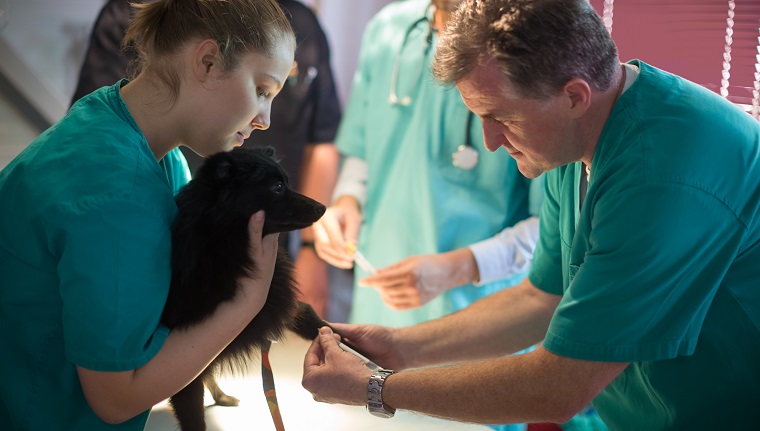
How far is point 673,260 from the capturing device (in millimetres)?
925

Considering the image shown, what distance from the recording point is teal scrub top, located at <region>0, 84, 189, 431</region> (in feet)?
2.85

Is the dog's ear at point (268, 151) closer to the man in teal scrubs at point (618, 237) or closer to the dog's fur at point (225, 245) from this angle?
the dog's fur at point (225, 245)

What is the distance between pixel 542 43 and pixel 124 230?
61 centimetres

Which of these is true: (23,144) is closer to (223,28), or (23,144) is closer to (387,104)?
(387,104)

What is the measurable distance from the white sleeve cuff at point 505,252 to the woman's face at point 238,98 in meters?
0.80

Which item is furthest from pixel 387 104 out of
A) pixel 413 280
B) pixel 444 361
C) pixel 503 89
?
pixel 503 89

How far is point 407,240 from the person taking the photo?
2.00 metres

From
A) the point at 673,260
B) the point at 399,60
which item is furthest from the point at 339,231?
the point at 673,260

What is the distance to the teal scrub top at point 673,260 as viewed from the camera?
93 cm

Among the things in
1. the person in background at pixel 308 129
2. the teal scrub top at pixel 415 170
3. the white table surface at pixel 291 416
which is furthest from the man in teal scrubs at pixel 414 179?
the white table surface at pixel 291 416

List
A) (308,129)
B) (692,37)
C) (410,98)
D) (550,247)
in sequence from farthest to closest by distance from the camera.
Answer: (308,129), (410,98), (692,37), (550,247)

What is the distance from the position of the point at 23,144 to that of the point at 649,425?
1.98 metres

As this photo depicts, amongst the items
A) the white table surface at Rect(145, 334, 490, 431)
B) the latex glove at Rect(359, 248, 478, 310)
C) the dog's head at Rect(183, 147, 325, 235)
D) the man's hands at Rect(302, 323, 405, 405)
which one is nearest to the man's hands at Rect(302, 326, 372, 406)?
the man's hands at Rect(302, 323, 405, 405)

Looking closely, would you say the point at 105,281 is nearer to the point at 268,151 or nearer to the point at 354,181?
the point at 268,151
